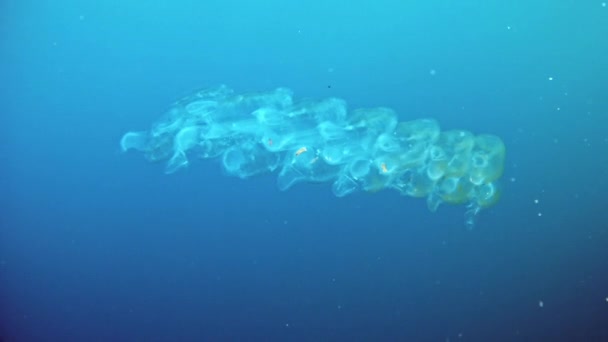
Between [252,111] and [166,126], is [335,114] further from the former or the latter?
[166,126]

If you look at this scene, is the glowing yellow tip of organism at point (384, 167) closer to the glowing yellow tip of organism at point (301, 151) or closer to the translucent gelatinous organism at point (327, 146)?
the translucent gelatinous organism at point (327, 146)

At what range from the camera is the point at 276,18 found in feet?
9.85

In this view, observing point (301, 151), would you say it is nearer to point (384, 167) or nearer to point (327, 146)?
point (327, 146)

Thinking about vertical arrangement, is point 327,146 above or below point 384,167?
above

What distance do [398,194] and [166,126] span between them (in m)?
1.76

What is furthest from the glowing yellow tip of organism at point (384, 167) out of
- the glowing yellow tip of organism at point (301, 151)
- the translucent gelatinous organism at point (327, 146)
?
the glowing yellow tip of organism at point (301, 151)

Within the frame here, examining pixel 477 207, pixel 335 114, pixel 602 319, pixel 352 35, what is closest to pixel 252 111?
pixel 335 114

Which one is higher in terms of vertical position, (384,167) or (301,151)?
(301,151)

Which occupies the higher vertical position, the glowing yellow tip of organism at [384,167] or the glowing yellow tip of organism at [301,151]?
the glowing yellow tip of organism at [301,151]

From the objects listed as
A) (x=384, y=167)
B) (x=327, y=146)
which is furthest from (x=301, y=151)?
(x=384, y=167)

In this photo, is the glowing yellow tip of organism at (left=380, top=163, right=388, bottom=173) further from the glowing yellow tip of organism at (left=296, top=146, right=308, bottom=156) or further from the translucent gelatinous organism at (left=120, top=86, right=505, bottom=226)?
the glowing yellow tip of organism at (left=296, top=146, right=308, bottom=156)

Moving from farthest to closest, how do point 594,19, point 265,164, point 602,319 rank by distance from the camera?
1. point 602,319
2. point 265,164
3. point 594,19

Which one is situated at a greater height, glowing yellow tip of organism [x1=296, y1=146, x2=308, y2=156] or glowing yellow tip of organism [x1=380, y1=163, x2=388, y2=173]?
glowing yellow tip of organism [x1=296, y1=146, x2=308, y2=156]

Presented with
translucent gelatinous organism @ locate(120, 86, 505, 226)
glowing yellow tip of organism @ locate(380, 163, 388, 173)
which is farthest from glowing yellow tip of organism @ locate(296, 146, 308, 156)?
glowing yellow tip of organism @ locate(380, 163, 388, 173)
